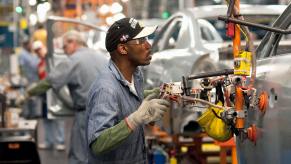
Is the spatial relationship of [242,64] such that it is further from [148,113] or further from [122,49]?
[122,49]

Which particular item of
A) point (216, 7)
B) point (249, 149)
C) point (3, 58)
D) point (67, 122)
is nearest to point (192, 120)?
point (216, 7)

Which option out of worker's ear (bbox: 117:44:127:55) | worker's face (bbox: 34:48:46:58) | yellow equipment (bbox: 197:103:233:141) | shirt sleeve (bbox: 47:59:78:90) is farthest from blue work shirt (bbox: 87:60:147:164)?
worker's face (bbox: 34:48:46:58)

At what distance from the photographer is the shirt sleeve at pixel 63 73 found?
1123 cm

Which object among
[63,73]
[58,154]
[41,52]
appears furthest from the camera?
[41,52]

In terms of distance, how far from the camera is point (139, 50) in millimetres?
6258

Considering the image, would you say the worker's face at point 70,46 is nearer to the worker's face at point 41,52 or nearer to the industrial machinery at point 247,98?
the industrial machinery at point 247,98

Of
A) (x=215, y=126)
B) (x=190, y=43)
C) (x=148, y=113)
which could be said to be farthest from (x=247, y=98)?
(x=190, y=43)

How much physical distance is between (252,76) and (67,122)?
28.6 feet

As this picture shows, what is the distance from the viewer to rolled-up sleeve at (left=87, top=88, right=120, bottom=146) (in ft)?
19.3

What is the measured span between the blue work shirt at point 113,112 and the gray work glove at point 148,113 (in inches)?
6.7

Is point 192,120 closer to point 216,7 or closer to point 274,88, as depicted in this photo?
point 216,7

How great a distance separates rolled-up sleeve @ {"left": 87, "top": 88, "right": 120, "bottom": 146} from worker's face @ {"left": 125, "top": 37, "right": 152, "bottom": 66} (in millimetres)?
338

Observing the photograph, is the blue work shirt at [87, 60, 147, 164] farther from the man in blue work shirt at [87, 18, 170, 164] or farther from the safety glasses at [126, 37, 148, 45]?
the safety glasses at [126, 37, 148, 45]

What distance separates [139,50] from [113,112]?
53cm
